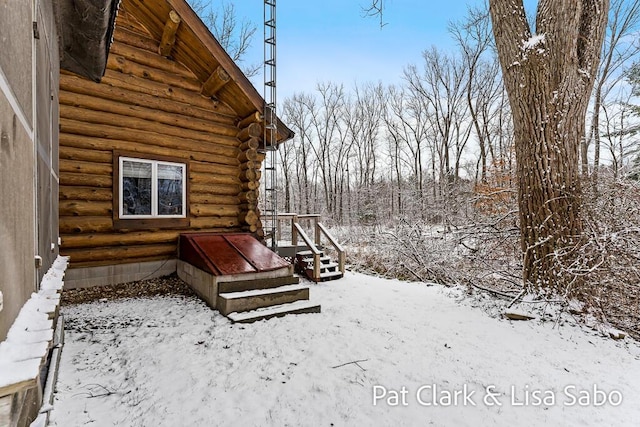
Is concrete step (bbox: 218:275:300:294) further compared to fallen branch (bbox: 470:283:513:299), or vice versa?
fallen branch (bbox: 470:283:513:299)

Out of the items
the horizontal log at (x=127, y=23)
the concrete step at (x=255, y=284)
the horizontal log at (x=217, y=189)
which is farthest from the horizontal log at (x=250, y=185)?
the horizontal log at (x=127, y=23)

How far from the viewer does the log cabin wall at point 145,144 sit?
545 cm

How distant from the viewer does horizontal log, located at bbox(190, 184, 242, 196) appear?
6.71m

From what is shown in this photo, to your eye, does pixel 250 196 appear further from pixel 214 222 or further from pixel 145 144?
A: pixel 145 144

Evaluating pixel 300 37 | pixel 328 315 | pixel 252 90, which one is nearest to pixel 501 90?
pixel 300 37

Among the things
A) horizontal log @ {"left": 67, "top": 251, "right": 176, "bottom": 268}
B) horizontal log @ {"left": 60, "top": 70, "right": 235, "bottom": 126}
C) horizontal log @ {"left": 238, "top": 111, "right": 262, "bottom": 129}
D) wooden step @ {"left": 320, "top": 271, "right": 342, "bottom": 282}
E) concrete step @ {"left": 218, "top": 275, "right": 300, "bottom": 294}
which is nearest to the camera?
concrete step @ {"left": 218, "top": 275, "right": 300, "bottom": 294}

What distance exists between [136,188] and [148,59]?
8.57 ft

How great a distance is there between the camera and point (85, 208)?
18.0 feet

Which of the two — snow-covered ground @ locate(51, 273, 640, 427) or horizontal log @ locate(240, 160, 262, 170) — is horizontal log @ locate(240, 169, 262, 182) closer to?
horizontal log @ locate(240, 160, 262, 170)

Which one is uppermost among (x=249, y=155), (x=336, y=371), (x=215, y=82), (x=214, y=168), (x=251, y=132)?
(x=215, y=82)

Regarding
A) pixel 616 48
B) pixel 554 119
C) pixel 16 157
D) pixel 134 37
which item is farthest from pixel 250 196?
pixel 616 48

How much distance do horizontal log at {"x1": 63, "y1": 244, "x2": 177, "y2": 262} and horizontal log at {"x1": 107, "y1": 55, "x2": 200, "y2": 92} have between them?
3.39 m

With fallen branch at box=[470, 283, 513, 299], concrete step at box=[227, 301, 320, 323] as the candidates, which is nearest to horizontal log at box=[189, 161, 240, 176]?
concrete step at box=[227, 301, 320, 323]

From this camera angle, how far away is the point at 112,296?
5.47m
